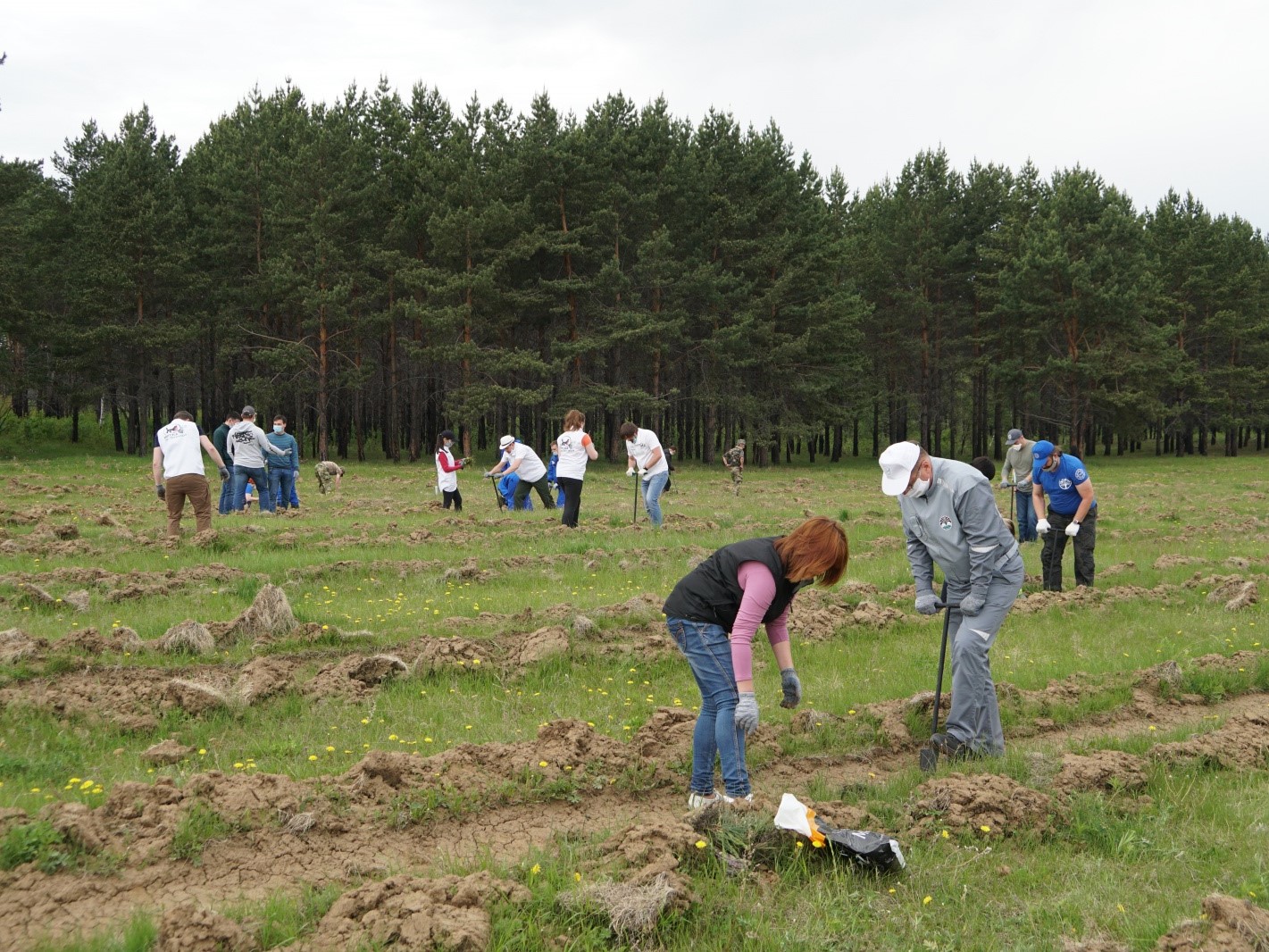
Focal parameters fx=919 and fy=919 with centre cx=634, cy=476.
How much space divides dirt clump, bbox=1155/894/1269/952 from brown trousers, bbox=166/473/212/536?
41.3 feet

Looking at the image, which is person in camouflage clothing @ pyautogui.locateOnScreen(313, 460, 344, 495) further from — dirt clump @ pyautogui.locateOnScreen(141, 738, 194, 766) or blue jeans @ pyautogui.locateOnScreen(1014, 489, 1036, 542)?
dirt clump @ pyautogui.locateOnScreen(141, 738, 194, 766)

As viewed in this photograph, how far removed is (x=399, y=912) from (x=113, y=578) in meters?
8.65

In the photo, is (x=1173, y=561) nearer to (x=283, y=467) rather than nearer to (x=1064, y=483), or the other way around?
(x=1064, y=483)

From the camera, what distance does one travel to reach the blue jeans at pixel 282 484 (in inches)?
729

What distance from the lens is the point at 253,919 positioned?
3.99 m

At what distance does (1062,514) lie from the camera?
38.3 feet

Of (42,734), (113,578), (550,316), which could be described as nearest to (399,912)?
(42,734)

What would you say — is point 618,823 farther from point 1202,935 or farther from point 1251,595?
point 1251,595

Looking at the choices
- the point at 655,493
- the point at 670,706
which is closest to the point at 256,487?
the point at 655,493

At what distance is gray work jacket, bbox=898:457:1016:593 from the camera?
254 inches

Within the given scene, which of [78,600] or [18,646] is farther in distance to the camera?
[78,600]

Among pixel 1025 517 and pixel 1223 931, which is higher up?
pixel 1025 517

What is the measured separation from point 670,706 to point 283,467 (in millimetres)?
13504

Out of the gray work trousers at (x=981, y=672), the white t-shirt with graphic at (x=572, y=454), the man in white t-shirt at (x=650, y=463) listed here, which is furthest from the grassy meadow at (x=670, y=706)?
the white t-shirt with graphic at (x=572, y=454)
